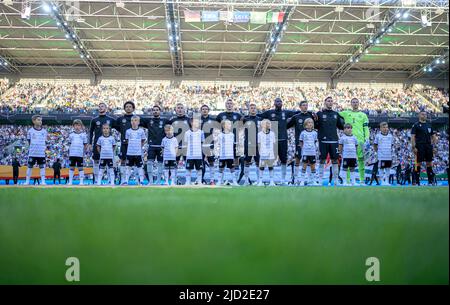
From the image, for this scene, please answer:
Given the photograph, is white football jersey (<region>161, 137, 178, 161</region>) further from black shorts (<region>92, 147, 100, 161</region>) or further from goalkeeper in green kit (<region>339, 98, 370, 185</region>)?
goalkeeper in green kit (<region>339, 98, 370, 185</region>)

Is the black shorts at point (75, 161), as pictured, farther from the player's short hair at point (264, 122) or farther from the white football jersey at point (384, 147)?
the white football jersey at point (384, 147)

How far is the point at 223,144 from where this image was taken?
9945 mm

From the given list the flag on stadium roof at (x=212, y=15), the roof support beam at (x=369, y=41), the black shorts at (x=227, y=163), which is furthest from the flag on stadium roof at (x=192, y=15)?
the black shorts at (x=227, y=163)

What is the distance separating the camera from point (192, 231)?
7.06ft

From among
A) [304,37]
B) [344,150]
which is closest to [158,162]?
[344,150]

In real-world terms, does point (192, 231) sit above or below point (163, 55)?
below

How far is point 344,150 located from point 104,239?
9078 mm

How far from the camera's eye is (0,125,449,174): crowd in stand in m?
26.6

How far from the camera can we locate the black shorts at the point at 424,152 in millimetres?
10273

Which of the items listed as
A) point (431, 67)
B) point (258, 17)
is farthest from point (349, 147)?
point (431, 67)
